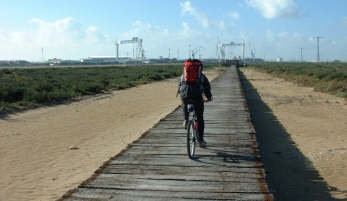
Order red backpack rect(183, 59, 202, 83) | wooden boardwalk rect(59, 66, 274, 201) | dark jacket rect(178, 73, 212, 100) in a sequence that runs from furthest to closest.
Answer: dark jacket rect(178, 73, 212, 100), red backpack rect(183, 59, 202, 83), wooden boardwalk rect(59, 66, 274, 201)

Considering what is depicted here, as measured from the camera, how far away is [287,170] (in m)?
8.02

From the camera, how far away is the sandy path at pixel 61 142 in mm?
7113

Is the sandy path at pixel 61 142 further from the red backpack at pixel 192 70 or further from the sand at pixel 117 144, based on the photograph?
the red backpack at pixel 192 70

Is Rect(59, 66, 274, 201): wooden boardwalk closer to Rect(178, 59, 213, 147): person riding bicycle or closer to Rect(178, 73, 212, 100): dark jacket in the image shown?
Rect(178, 59, 213, 147): person riding bicycle

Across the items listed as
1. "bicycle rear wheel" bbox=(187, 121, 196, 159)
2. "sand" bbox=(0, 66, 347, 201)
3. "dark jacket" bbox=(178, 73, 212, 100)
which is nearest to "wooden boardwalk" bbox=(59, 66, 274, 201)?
"bicycle rear wheel" bbox=(187, 121, 196, 159)

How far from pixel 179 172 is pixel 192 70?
5.38ft

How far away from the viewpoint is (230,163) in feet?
20.6

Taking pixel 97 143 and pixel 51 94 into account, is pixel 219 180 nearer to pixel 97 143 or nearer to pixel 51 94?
pixel 97 143

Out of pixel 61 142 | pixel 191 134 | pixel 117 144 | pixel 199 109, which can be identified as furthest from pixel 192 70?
pixel 61 142

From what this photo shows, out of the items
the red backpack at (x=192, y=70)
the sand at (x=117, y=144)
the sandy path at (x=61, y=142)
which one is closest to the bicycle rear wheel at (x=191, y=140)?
the red backpack at (x=192, y=70)

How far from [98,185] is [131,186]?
15.8 inches

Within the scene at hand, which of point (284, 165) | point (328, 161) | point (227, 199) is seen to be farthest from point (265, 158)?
point (227, 199)

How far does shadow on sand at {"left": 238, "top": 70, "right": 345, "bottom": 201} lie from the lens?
6531 millimetres

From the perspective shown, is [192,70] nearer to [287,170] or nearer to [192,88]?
[192,88]
